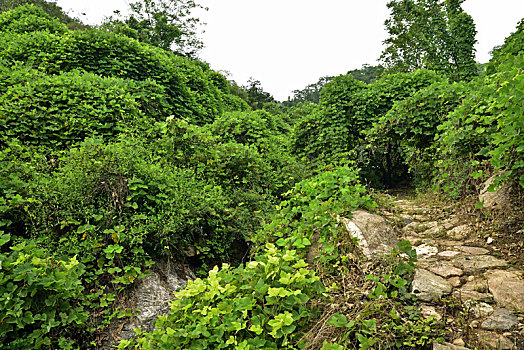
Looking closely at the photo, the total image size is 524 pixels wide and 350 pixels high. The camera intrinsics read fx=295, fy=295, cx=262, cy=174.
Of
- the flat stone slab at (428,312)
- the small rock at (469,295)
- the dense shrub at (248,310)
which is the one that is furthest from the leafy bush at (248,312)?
the small rock at (469,295)

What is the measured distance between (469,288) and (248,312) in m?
1.52

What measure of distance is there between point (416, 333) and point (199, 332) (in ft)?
4.32

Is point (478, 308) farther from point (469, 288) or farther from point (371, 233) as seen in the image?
point (371, 233)

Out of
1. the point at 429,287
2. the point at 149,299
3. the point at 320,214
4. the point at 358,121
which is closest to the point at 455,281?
the point at 429,287

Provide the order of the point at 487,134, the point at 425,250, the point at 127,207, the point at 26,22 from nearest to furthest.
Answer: the point at 425,250, the point at 487,134, the point at 127,207, the point at 26,22

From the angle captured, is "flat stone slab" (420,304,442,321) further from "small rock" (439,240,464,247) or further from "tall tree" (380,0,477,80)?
"tall tree" (380,0,477,80)

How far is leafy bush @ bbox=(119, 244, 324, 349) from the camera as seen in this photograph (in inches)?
71.7

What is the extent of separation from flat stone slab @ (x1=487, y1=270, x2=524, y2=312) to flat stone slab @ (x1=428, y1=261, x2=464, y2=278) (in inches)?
7.6

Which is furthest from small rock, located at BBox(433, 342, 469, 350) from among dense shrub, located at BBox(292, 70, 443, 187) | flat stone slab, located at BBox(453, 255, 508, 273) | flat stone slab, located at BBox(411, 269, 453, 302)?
dense shrub, located at BBox(292, 70, 443, 187)

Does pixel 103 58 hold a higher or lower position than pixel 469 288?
higher

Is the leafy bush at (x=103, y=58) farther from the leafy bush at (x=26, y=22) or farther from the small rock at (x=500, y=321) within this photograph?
the small rock at (x=500, y=321)

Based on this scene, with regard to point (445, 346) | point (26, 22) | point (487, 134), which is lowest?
point (445, 346)

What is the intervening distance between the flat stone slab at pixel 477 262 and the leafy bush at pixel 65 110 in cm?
445

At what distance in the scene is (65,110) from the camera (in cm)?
427
